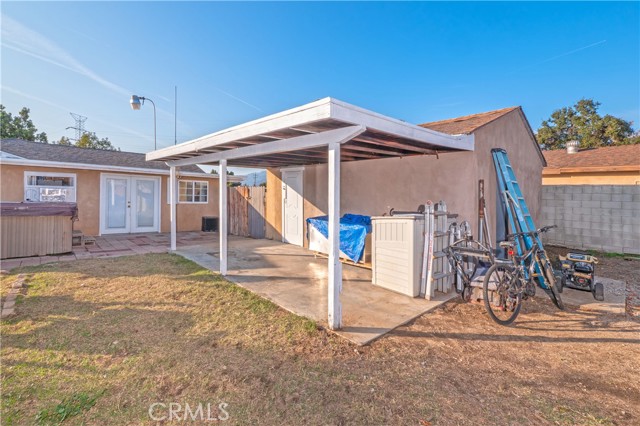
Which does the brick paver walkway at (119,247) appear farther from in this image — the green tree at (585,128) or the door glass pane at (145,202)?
the green tree at (585,128)

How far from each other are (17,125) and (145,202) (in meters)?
21.6

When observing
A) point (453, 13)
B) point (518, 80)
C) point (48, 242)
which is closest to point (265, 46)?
point (453, 13)

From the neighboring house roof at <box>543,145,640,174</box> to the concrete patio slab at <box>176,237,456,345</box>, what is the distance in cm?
841

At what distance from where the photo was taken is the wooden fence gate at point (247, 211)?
33.2 feet

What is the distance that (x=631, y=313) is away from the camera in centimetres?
384

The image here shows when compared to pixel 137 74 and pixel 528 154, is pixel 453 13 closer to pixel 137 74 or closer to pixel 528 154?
pixel 528 154

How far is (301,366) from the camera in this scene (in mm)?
2525

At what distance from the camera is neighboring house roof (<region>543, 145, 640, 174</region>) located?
873cm

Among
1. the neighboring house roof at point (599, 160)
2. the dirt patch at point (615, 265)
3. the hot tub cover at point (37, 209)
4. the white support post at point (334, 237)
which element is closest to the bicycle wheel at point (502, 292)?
the white support post at point (334, 237)

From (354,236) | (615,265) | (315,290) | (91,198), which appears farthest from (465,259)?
(91,198)

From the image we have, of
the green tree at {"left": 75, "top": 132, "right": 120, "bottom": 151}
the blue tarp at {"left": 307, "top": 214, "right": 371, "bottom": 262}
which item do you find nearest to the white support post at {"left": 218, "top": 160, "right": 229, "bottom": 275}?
the blue tarp at {"left": 307, "top": 214, "right": 371, "bottom": 262}

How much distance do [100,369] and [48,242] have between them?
6.46 meters

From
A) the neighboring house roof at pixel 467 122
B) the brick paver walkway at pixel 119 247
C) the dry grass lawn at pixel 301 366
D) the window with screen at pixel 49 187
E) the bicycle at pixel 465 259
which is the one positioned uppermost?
the neighboring house roof at pixel 467 122

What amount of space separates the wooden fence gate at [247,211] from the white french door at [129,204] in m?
2.88
